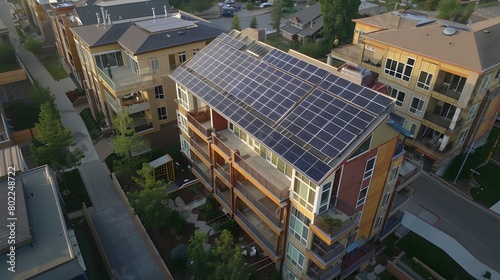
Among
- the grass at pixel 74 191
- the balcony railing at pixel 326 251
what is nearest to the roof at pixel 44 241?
the grass at pixel 74 191

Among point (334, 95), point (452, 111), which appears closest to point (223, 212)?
point (334, 95)

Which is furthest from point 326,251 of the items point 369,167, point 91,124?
point 91,124

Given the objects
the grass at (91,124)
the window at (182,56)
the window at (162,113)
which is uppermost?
the window at (182,56)

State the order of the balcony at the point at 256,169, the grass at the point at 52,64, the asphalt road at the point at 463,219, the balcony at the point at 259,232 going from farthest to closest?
A: the grass at the point at 52,64, the asphalt road at the point at 463,219, the balcony at the point at 259,232, the balcony at the point at 256,169

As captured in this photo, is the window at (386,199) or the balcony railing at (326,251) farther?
the window at (386,199)

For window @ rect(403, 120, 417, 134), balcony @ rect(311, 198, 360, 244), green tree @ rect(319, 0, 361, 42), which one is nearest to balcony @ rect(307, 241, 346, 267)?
balcony @ rect(311, 198, 360, 244)

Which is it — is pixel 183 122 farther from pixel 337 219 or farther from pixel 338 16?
pixel 338 16

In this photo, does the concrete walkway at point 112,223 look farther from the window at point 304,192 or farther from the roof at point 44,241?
the window at point 304,192
